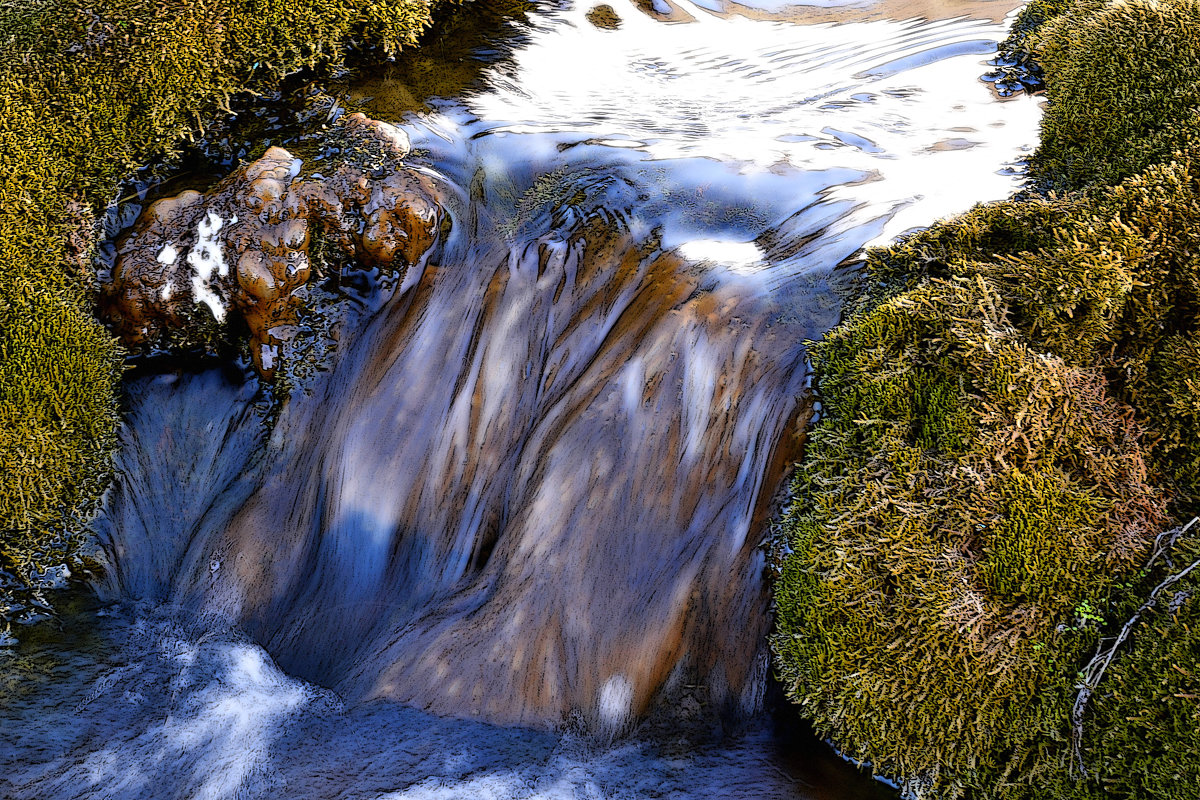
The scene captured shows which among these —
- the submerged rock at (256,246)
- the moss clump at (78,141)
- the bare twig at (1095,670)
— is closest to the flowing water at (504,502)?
the submerged rock at (256,246)

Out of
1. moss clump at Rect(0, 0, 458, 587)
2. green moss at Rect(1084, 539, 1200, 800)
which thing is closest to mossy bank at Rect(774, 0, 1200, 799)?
green moss at Rect(1084, 539, 1200, 800)

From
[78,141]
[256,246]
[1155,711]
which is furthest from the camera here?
[78,141]

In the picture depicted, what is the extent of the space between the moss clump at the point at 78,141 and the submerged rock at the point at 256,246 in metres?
0.24

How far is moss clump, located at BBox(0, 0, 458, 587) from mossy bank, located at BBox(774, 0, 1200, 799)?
2.86m

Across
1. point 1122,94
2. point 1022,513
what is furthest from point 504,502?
point 1122,94

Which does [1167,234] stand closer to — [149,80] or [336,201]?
[336,201]

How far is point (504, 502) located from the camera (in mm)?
3199

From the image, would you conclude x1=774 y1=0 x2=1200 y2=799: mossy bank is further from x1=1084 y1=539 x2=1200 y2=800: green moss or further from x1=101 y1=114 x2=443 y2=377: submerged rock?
x1=101 y1=114 x2=443 y2=377: submerged rock

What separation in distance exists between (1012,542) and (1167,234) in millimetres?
1132

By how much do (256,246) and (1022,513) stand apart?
3.05 meters

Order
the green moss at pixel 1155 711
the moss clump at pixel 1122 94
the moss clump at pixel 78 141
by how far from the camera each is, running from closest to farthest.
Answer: the green moss at pixel 1155 711, the moss clump at pixel 1122 94, the moss clump at pixel 78 141

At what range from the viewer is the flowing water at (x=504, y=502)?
281 cm

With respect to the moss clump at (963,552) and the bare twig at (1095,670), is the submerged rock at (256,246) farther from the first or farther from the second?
the bare twig at (1095,670)

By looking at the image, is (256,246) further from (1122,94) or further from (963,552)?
(1122,94)
